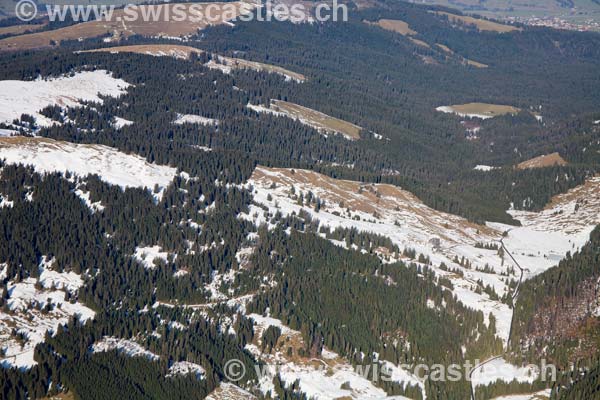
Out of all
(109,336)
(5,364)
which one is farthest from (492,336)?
(5,364)

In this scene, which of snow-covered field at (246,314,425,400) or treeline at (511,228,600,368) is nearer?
snow-covered field at (246,314,425,400)

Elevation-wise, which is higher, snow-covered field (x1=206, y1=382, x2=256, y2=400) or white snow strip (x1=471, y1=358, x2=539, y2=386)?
white snow strip (x1=471, y1=358, x2=539, y2=386)

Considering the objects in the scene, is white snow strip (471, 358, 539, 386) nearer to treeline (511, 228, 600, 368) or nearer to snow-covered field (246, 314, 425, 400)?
treeline (511, 228, 600, 368)

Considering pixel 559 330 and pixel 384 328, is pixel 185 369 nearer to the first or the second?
pixel 384 328

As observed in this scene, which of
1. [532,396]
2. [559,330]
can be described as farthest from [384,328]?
[532,396]

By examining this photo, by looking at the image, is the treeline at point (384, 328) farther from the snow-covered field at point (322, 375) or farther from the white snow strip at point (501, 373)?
the white snow strip at point (501, 373)

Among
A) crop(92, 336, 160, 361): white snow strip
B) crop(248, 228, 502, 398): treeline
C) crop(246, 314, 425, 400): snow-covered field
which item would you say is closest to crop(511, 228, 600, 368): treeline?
crop(248, 228, 502, 398): treeline

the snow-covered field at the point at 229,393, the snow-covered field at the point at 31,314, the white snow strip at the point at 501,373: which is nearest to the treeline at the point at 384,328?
the white snow strip at the point at 501,373

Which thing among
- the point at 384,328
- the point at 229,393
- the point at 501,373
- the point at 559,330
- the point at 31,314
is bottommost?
the point at 229,393
